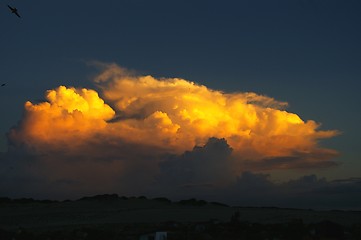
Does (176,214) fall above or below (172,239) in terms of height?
above

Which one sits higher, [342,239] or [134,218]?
[134,218]

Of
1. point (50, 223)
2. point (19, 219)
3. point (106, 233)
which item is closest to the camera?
point (106, 233)

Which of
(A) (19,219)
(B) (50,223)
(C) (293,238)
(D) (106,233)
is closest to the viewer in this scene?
(C) (293,238)

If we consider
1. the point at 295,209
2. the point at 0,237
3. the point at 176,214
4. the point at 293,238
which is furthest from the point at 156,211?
the point at 293,238

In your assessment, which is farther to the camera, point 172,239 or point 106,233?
point 106,233

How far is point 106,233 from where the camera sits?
2201 inches

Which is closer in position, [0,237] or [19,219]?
[0,237]

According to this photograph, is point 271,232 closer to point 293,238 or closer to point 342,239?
point 293,238

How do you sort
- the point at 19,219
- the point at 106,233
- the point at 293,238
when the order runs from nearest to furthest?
the point at 293,238 < the point at 106,233 < the point at 19,219

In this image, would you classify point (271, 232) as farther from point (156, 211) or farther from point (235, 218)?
point (156, 211)

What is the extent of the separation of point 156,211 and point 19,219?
21453 millimetres

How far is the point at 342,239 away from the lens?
50.1 meters

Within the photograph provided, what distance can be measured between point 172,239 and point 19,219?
126 ft

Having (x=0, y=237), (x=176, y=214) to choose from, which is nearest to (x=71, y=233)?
(x=0, y=237)
